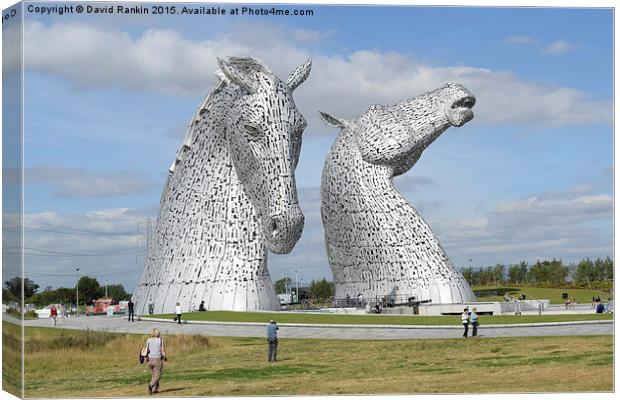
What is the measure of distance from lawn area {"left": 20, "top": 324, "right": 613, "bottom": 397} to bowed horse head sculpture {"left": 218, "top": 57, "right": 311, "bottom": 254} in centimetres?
240

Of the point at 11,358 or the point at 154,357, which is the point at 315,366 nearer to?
the point at 154,357

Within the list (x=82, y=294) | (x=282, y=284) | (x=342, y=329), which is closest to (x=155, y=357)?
(x=342, y=329)

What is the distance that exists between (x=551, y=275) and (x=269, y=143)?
5086 cm

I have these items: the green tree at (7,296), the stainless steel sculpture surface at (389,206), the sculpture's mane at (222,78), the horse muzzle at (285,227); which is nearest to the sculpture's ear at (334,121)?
the stainless steel sculpture surface at (389,206)

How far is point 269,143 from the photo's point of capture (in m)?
19.2

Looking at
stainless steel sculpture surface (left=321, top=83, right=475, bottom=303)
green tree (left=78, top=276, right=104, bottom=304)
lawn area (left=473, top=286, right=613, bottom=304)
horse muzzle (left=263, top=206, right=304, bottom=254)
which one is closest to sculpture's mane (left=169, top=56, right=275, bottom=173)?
horse muzzle (left=263, top=206, right=304, bottom=254)

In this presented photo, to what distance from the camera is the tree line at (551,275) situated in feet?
193

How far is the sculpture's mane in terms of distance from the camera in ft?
65.9

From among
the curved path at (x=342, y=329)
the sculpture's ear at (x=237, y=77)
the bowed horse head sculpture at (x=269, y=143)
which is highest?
the sculpture's ear at (x=237, y=77)

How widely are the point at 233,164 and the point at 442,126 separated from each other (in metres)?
11.1

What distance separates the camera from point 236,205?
890 inches

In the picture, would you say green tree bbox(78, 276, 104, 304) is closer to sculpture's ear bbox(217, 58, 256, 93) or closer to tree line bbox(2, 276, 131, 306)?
→ tree line bbox(2, 276, 131, 306)

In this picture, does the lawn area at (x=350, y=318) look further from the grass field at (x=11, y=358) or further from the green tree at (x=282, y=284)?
the green tree at (x=282, y=284)

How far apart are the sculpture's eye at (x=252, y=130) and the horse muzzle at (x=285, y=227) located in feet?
5.67
